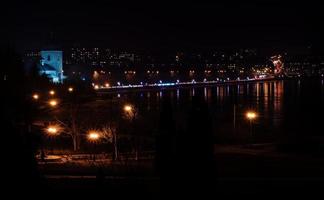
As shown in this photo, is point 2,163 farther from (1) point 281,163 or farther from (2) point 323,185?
(1) point 281,163

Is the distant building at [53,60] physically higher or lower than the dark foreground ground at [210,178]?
higher

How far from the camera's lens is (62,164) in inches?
786

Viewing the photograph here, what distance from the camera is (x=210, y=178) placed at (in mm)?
10703

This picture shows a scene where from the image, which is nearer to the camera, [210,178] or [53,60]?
[210,178]

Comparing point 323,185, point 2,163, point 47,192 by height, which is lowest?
point 323,185

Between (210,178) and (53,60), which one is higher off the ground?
(53,60)

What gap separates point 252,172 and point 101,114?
22.8 meters

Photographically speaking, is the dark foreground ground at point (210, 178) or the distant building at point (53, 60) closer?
the dark foreground ground at point (210, 178)

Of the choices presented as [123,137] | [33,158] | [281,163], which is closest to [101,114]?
[123,137]

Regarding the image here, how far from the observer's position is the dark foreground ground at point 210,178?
428 inches

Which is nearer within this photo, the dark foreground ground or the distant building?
the dark foreground ground

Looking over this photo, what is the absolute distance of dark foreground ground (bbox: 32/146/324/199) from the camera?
10.9 meters

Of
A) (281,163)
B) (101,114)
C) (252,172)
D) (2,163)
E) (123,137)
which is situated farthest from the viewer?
(101,114)

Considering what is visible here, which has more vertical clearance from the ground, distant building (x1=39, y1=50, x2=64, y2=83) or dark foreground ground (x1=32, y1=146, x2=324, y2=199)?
distant building (x1=39, y1=50, x2=64, y2=83)
